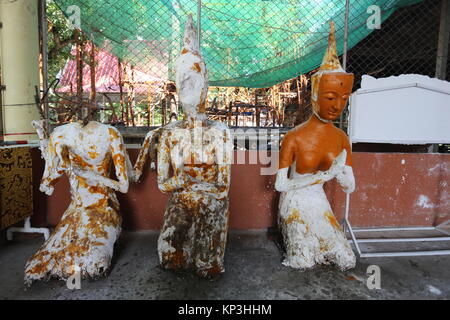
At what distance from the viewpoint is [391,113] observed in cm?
288

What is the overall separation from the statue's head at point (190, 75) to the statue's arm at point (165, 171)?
0.32m

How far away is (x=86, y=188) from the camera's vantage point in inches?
95.0

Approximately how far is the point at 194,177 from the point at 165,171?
23cm

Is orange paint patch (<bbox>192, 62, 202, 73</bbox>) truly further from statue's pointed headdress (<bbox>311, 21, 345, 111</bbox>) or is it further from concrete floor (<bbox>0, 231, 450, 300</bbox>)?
concrete floor (<bbox>0, 231, 450, 300</bbox>)

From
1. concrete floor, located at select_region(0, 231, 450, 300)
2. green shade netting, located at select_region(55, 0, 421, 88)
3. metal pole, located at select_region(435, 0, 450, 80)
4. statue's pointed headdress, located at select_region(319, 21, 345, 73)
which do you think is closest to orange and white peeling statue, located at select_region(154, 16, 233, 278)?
concrete floor, located at select_region(0, 231, 450, 300)

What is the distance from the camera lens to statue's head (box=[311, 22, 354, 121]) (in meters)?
2.22

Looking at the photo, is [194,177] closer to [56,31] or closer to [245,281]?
[245,281]

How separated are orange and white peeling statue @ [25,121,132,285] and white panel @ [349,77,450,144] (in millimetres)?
2231

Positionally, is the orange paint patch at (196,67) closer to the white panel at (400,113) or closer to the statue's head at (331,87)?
the statue's head at (331,87)

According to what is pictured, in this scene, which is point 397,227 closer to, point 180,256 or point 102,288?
point 180,256

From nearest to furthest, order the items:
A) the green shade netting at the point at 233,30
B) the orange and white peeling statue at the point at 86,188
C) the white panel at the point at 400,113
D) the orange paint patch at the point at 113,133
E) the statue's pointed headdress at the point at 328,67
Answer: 1. the orange and white peeling statue at the point at 86,188
2. the statue's pointed headdress at the point at 328,67
3. the orange paint patch at the point at 113,133
4. the white panel at the point at 400,113
5. the green shade netting at the point at 233,30

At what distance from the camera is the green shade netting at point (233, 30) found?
3.40 m

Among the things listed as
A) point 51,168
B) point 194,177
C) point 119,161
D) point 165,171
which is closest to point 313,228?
point 194,177

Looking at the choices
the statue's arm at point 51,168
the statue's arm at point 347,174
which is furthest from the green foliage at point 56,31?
the statue's arm at point 347,174
